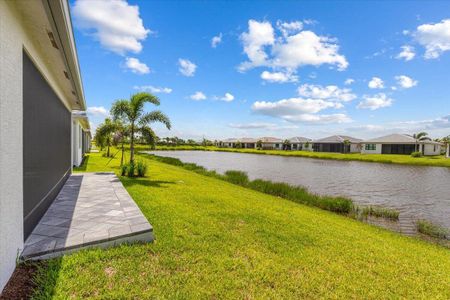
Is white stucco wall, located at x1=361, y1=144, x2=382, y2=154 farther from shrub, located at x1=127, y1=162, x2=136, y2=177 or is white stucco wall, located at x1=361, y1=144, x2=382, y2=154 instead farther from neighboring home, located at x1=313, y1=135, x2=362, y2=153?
shrub, located at x1=127, y1=162, x2=136, y2=177

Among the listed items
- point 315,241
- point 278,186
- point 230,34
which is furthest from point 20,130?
point 230,34

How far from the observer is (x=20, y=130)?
3.12 metres

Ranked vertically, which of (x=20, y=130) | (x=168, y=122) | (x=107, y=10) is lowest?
(x=20, y=130)

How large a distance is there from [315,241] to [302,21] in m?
12.0

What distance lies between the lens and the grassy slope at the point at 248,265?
284 centimetres

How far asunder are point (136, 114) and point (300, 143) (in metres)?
58.6

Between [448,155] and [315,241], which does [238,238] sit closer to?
[315,241]

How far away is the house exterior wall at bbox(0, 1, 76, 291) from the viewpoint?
8.39 feet

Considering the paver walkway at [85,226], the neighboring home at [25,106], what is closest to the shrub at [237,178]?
the paver walkway at [85,226]

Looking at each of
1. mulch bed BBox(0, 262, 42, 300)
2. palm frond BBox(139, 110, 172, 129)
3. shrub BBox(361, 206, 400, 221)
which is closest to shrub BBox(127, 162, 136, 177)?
palm frond BBox(139, 110, 172, 129)

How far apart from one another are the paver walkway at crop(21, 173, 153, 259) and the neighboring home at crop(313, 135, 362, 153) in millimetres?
55138

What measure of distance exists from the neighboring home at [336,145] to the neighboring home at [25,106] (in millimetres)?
56297

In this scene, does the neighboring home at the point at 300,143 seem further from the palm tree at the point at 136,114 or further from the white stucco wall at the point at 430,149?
the palm tree at the point at 136,114

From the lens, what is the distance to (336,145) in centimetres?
5603
